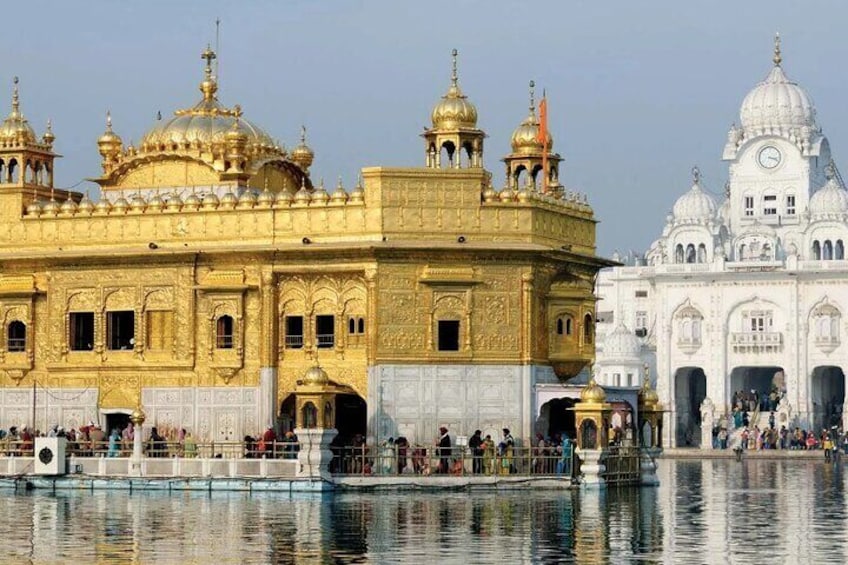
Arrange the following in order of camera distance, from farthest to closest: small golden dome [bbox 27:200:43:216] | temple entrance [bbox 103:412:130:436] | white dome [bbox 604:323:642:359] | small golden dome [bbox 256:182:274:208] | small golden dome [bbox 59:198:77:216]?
white dome [bbox 604:323:642:359]
small golden dome [bbox 27:200:43:216]
small golden dome [bbox 59:198:77:216]
temple entrance [bbox 103:412:130:436]
small golden dome [bbox 256:182:274:208]

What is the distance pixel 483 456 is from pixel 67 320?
32.7ft

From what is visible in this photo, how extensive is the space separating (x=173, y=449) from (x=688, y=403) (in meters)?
45.8

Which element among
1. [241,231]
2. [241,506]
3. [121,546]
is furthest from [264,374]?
[121,546]

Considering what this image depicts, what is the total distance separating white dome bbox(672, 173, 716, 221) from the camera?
80000mm

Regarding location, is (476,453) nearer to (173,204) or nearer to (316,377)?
(316,377)

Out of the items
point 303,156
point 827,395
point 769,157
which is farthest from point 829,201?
point 303,156

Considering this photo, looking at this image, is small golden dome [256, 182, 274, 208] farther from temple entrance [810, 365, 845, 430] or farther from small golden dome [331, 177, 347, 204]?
temple entrance [810, 365, 845, 430]

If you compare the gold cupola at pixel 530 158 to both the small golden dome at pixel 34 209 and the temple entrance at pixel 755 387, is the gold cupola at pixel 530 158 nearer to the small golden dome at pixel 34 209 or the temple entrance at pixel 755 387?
the small golden dome at pixel 34 209

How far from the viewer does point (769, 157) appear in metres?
82.2

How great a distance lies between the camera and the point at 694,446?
75938 millimetres

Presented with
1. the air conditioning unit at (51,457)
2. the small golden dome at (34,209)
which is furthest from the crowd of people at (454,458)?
the small golden dome at (34,209)

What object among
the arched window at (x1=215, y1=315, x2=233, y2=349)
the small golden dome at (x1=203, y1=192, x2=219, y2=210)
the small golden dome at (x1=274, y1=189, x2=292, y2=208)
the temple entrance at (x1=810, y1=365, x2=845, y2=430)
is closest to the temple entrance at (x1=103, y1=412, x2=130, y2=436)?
the arched window at (x1=215, y1=315, x2=233, y2=349)

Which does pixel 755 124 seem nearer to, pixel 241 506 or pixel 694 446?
pixel 694 446

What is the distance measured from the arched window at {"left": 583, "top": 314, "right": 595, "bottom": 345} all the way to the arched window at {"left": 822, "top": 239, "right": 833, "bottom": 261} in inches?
1580
